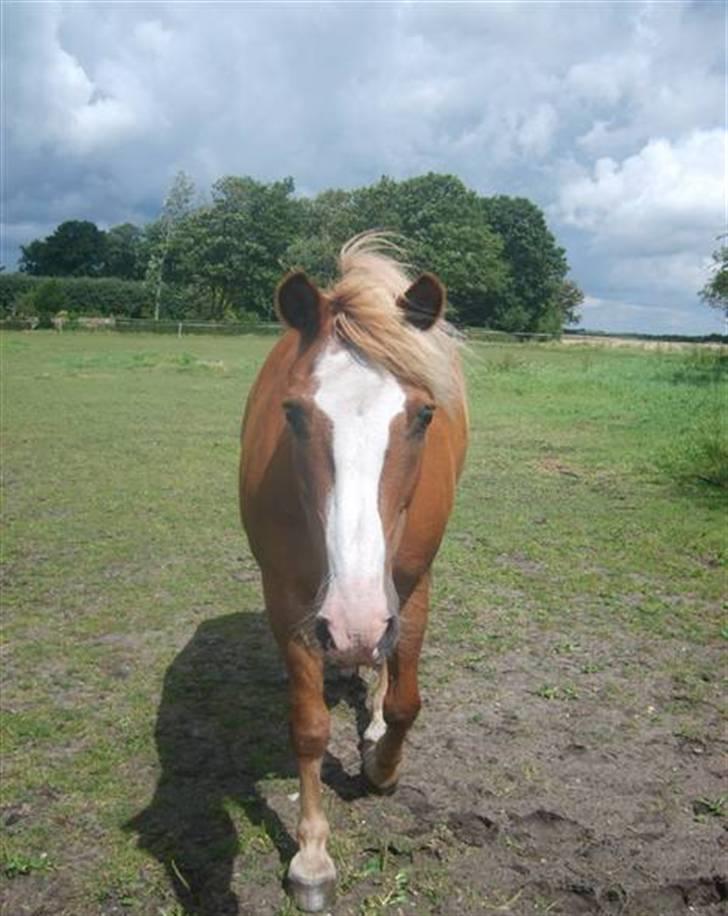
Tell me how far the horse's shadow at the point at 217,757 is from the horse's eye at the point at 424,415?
1.71 meters

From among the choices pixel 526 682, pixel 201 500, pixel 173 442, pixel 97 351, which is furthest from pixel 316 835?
pixel 97 351

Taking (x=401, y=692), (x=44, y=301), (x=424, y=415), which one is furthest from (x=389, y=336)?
(x=44, y=301)

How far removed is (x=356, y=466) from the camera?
91.2 inches

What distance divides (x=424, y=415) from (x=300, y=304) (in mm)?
556

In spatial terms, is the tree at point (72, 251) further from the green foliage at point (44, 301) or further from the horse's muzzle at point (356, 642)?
the horse's muzzle at point (356, 642)

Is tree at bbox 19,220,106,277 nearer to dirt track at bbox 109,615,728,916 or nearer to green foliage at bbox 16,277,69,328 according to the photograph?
green foliage at bbox 16,277,69,328

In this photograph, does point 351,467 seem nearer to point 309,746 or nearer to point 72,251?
point 309,746

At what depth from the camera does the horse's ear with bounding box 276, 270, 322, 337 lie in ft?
8.46

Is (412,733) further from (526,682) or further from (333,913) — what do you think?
(333,913)

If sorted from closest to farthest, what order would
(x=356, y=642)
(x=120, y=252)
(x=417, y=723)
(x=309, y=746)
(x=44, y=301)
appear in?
(x=356, y=642)
(x=309, y=746)
(x=417, y=723)
(x=44, y=301)
(x=120, y=252)

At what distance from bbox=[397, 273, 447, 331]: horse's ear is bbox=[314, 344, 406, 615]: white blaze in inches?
13.3

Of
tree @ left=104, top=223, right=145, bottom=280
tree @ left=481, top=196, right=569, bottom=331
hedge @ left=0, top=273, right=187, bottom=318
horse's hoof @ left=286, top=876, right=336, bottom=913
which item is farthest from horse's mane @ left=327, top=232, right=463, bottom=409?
tree @ left=104, top=223, right=145, bottom=280

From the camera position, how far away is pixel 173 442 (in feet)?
40.5

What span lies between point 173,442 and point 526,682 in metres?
8.84
